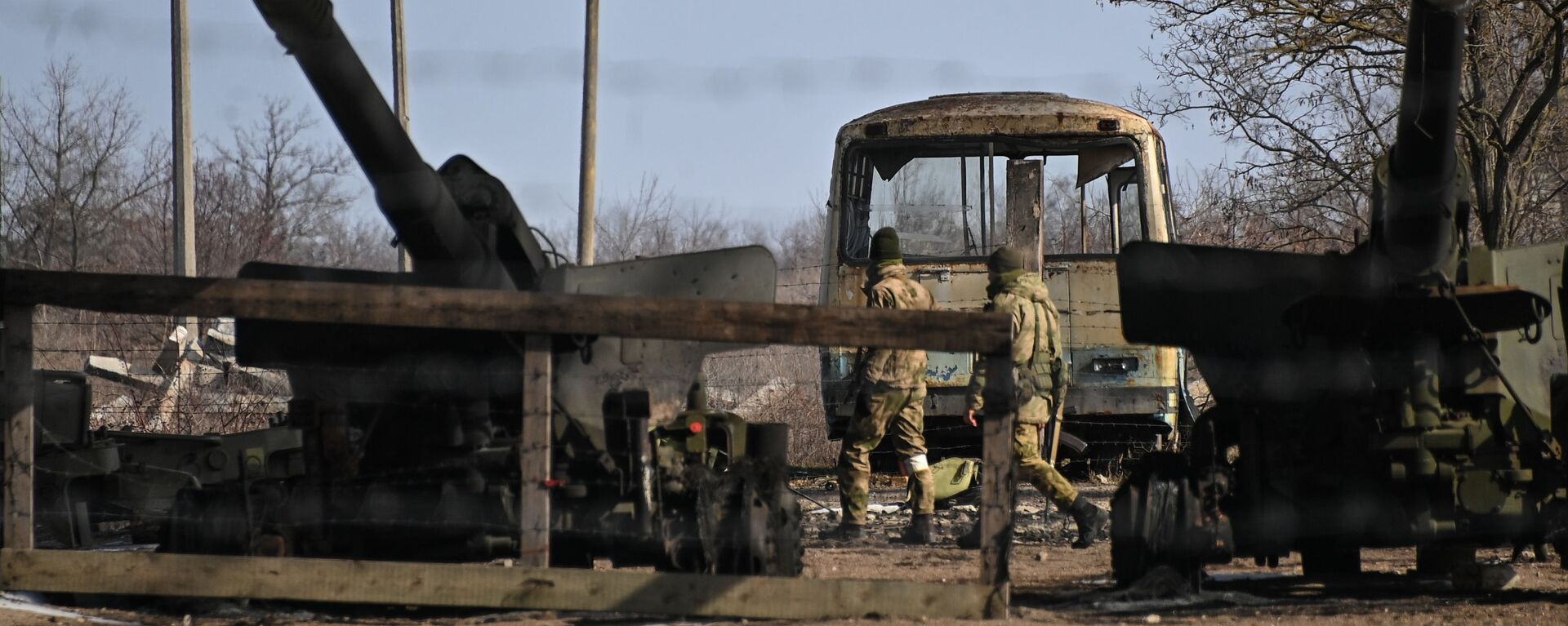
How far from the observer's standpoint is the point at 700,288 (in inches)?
255

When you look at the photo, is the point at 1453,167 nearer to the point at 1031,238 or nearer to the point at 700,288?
the point at 700,288

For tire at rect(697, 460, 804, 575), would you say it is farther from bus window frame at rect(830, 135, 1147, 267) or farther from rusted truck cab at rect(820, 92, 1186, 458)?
bus window frame at rect(830, 135, 1147, 267)

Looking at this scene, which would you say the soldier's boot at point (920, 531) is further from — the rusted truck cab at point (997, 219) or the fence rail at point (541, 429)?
the fence rail at point (541, 429)

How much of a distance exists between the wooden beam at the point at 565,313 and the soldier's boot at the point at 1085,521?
3.11 metres

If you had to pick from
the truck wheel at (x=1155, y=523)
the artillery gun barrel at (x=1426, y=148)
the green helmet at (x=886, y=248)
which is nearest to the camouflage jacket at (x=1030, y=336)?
the green helmet at (x=886, y=248)

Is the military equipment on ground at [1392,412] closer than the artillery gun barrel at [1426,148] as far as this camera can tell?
No

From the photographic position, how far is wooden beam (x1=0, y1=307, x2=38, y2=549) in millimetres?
5277

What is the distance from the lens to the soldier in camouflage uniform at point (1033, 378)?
805cm

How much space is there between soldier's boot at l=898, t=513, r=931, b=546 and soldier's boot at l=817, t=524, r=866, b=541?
21 centimetres

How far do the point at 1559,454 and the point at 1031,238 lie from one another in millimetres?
4577

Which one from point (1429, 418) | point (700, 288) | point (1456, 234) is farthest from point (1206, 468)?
point (700, 288)

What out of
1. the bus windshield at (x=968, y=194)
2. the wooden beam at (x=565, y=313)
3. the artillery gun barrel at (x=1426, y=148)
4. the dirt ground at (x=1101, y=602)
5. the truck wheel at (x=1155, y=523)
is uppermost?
the bus windshield at (x=968, y=194)

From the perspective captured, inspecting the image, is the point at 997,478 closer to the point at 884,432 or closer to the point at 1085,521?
the point at 1085,521

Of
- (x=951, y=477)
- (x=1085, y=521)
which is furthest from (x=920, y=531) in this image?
(x=951, y=477)
